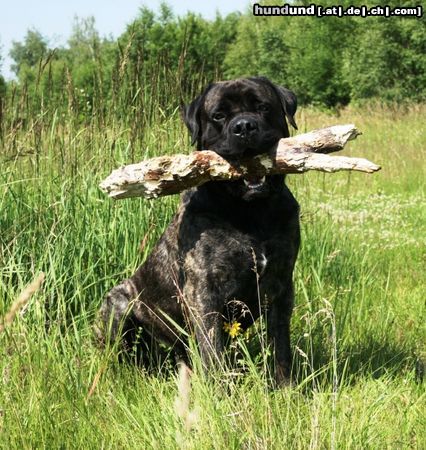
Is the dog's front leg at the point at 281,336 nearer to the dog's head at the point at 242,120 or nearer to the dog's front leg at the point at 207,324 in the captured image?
the dog's front leg at the point at 207,324

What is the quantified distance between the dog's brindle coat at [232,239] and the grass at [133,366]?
238mm

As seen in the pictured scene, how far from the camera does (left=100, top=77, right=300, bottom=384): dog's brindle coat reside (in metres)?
3.66

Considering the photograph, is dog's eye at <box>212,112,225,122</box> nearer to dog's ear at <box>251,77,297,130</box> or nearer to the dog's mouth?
dog's ear at <box>251,77,297,130</box>

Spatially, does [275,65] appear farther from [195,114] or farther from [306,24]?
[195,114]

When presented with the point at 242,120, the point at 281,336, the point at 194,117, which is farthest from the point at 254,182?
the point at 281,336

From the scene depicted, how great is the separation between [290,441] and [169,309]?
1.66m

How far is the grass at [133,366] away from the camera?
2773mm

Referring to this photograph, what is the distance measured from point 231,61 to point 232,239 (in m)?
64.0

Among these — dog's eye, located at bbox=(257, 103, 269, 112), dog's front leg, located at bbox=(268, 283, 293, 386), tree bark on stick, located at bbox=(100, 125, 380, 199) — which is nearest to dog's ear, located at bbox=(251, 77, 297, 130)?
dog's eye, located at bbox=(257, 103, 269, 112)

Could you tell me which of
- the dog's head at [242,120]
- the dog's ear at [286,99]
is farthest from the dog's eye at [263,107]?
the dog's ear at [286,99]

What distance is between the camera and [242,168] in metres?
3.68

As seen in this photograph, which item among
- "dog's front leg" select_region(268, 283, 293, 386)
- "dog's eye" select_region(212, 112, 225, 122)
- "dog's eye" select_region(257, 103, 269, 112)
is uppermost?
"dog's eye" select_region(257, 103, 269, 112)

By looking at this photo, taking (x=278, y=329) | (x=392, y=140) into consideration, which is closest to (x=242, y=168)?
(x=278, y=329)

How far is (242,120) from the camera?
3.59 metres
